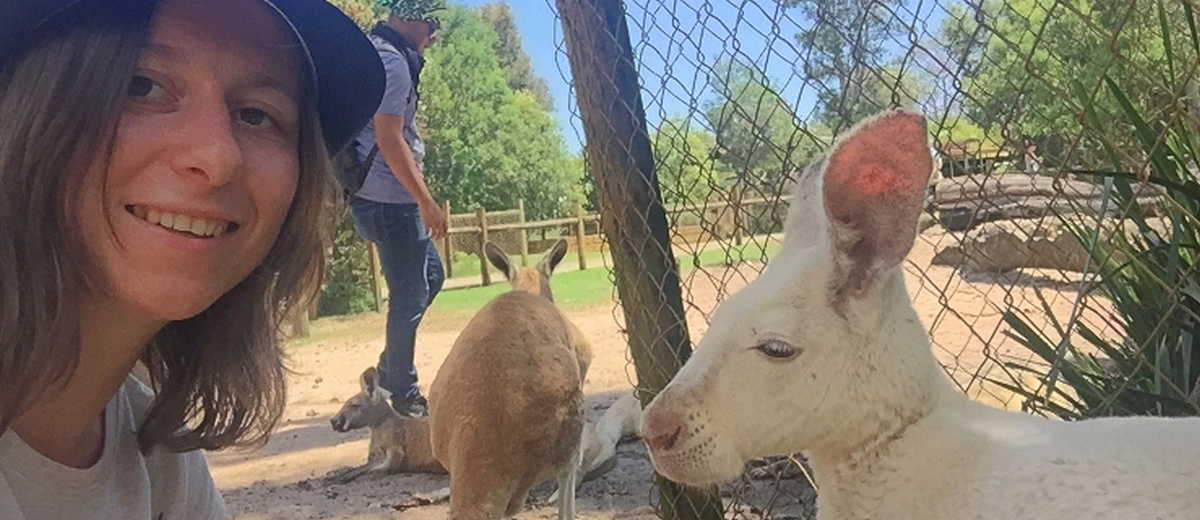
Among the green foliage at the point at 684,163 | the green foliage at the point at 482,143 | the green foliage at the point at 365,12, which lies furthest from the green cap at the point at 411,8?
the green foliage at the point at 482,143

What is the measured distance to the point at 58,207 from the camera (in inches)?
45.6

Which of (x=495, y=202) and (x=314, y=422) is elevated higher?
(x=495, y=202)

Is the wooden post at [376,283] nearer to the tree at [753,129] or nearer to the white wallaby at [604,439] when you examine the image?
the white wallaby at [604,439]

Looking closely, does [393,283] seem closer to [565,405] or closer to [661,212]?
[565,405]

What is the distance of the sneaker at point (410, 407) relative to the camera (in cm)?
495

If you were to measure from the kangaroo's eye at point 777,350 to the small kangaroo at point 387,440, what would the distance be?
352cm

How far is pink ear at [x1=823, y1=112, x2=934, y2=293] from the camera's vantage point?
3.96ft

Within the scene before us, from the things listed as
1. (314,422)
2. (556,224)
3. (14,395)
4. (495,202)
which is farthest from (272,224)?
(495,202)

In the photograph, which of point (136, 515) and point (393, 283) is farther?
point (393, 283)

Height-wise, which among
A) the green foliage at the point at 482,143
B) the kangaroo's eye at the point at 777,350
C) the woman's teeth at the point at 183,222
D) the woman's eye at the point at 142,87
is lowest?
the kangaroo's eye at the point at 777,350

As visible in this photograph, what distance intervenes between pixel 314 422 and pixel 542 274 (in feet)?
7.10

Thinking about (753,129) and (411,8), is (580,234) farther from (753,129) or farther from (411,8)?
(753,129)

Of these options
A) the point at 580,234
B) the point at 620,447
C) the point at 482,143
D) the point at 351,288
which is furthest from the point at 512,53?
the point at 620,447

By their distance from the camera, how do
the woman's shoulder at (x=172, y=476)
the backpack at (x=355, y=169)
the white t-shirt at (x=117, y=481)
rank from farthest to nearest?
the backpack at (x=355, y=169) → the woman's shoulder at (x=172, y=476) → the white t-shirt at (x=117, y=481)
